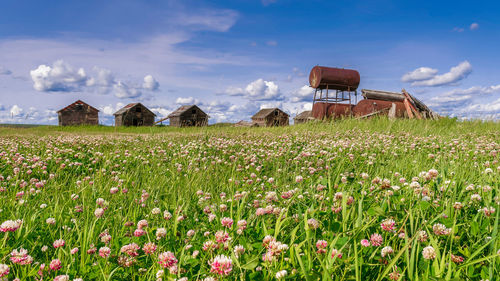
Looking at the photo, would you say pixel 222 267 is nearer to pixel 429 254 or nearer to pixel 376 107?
pixel 429 254

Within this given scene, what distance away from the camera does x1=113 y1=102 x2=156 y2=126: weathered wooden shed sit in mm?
55391

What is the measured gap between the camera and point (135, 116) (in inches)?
2217

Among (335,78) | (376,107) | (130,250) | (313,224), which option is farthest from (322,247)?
(335,78)

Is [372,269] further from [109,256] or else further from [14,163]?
[14,163]

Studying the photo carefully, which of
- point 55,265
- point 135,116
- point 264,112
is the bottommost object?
point 55,265

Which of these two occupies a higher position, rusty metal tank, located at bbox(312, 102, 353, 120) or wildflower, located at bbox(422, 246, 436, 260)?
rusty metal tank, located at bbox(312, 102, 353, 120)

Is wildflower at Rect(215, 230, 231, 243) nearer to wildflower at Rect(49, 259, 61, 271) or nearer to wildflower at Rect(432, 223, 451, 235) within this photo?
wildflower at Rect(49, 259, 61, 271)

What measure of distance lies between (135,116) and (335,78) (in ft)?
129

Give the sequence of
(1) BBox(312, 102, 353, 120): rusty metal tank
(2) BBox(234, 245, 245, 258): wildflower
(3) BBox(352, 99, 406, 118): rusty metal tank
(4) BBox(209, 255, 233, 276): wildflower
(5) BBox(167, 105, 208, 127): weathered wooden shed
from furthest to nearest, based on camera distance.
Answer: (5) BBox(167, 105, 208, 127): weathered wooden shed
(1) BBox(312, 102, 353, 120): rusty metal tank
(3) BBox(352, 99, 406, 118): rusty metal tank
(2) BBox(234, 245, 245, 258): wildflower
(4) BBox(209, 255, 233, 276): wildflower

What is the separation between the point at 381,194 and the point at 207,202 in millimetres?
1875

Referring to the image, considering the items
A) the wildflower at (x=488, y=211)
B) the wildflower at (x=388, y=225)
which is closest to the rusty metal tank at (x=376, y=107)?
the wildflower at (x=488, y=211)

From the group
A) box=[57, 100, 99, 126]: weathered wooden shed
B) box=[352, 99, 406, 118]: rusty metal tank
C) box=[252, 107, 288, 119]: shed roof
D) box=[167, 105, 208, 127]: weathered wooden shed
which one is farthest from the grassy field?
box=[57, 100, 99, 126]: weathered wooden shed

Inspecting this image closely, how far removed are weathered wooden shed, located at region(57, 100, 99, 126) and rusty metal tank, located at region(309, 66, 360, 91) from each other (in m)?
43.3

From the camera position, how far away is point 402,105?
24.0 meters
